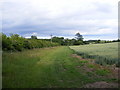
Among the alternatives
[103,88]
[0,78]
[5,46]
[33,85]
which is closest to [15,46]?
[5,46]

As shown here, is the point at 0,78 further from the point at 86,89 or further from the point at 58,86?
the point at 86,89

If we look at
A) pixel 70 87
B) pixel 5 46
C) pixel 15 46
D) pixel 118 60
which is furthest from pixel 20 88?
pixel 15 46

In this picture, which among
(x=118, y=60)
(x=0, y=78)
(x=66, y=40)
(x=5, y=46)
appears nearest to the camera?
(x=0, y=78)

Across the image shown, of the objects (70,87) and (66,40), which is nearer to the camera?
(70,87)

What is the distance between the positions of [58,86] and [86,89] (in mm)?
1096

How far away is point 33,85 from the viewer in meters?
5.62

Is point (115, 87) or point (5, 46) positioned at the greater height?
point (5, 46)

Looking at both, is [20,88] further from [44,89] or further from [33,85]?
[44,89]

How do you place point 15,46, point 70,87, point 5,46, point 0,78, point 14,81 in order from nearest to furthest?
point 70,87 → point 14,81 → point 0,78 → point 5,46 → point 15,46

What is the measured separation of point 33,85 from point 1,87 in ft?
3.95

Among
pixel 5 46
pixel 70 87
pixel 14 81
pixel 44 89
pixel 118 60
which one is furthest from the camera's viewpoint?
pixel 5 46

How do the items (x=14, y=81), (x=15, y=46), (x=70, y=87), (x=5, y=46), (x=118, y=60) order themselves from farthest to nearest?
1. (x=15, y=46)
2. (x=5, y=46)
3. (x=118, y=60)
4. (x=14, y=81)
5. (x=70, y=87)

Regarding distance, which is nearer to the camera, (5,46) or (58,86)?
(58,86)

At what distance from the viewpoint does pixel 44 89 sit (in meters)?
5.26
